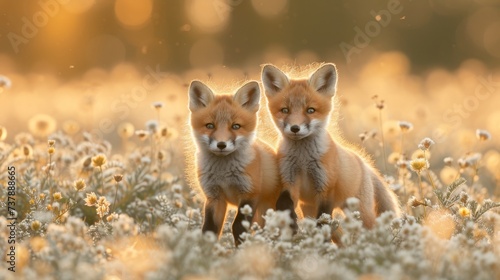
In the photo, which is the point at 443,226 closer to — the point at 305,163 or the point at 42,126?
the point at 305,163

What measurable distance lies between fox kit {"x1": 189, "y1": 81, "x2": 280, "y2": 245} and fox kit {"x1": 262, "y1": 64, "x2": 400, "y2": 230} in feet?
0.56

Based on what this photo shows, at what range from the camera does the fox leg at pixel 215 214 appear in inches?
223

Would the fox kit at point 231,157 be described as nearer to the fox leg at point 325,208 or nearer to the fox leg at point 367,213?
the fox leg at point 325,208

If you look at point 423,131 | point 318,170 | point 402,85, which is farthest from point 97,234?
point 402,85

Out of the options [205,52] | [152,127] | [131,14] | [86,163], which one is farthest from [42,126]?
[131,14]

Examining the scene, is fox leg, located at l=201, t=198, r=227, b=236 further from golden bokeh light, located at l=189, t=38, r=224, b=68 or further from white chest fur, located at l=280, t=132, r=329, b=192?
golden bokeh light, located at l=189, t=38, r=224, b=68

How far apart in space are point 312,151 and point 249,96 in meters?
0.65

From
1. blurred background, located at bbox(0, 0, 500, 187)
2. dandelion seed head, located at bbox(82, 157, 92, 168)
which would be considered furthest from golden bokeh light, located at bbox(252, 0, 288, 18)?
dandelion seed head, located at bbox(82, 157, 92, 168)

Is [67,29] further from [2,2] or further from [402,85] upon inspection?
[402,85]

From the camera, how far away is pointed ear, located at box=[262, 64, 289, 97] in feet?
19.7

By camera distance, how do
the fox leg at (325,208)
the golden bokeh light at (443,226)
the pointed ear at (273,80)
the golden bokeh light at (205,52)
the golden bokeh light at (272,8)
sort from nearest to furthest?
the golden bokeh light at (443,226) < the fox leg at (325,208) < the pointed ear at (273,80) < the golden bokeh light at (205,52) < the golden bokeh light at (272,8)

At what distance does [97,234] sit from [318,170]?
1.76 metres

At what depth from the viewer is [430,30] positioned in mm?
24609

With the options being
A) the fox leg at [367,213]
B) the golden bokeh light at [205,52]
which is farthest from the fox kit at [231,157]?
the golden bokeh light at [205,52]
